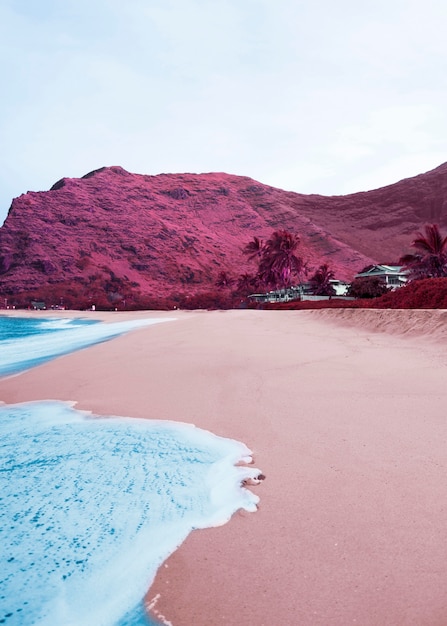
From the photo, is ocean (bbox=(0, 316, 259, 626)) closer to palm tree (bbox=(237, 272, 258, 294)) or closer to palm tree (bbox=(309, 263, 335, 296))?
palm tree (bbox=(309, 263, 335, 296))

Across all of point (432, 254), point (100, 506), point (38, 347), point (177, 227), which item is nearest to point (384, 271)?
point (432, 254)

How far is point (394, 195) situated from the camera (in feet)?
344

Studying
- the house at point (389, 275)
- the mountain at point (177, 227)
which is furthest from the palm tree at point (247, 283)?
the house at point (389, 275)

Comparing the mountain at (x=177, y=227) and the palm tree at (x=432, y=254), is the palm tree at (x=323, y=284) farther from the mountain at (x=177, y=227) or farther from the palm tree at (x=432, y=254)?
the mountain at (x=177, y=227)

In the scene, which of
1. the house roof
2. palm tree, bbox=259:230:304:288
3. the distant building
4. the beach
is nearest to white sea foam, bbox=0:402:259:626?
the beach

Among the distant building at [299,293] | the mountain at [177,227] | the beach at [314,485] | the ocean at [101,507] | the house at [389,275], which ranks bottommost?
the ocean at [101,507]

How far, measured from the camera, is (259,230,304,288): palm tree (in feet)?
152

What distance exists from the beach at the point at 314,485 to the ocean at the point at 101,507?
0.47 ft

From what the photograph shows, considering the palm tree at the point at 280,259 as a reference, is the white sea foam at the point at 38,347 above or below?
below

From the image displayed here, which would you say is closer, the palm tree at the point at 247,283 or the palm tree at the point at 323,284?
the palm tree at the point at 323,284

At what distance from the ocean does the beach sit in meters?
0.14

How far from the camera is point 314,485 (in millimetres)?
2072

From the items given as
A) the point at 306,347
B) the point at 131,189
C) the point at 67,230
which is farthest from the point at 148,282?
the point at 306,347

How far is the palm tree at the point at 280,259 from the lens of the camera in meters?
46.2
